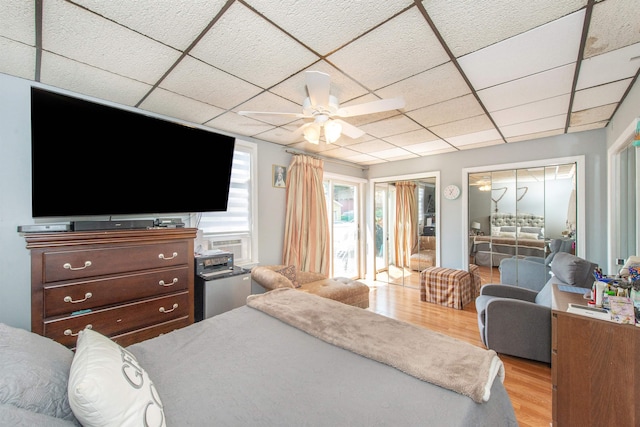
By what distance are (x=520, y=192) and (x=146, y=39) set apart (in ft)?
15.5

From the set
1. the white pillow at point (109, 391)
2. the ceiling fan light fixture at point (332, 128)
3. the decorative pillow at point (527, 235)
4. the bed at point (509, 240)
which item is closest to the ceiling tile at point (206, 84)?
the ceiling fan light fixture at point (332, 128)

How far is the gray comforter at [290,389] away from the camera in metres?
0.98

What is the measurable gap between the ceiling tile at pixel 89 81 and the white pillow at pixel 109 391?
6.29 ft

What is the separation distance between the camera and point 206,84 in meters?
2.11

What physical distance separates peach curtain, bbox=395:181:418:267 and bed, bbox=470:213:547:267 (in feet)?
3.66

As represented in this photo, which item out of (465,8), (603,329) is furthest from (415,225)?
(465,8)

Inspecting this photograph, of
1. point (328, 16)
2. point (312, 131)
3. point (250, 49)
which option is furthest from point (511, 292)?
point (250, 49)

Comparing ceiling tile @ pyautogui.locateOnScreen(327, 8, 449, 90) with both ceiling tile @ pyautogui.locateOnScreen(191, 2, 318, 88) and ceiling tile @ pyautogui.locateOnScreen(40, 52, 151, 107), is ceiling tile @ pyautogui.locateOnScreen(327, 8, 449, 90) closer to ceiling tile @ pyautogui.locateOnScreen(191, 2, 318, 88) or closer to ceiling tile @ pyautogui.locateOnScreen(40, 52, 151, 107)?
ceiling tile @ pyautogui.locateOnScreen(191, 2, 318, 88)

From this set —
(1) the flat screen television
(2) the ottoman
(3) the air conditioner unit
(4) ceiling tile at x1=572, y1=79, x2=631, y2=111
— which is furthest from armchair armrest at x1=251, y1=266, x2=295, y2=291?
(4) ceiling tile at x1=572, y1=79, x2=631, y2=111

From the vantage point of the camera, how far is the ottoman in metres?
3.92

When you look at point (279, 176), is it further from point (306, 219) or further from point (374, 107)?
point (374, 107)

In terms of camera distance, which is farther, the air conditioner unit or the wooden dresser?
the air conditioner unit

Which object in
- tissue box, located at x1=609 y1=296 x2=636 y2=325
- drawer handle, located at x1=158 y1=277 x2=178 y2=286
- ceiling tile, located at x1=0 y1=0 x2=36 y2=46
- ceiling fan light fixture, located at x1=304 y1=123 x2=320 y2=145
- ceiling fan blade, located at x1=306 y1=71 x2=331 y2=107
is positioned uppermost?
ceiling tile, located at x1=0 y1=0 x2=36 y2=46

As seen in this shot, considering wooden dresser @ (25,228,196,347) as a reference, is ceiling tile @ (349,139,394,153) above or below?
above
